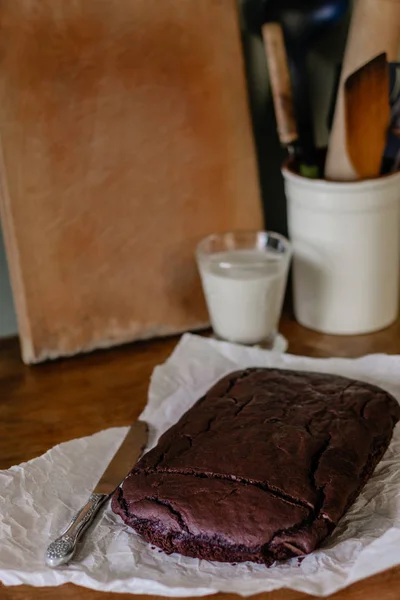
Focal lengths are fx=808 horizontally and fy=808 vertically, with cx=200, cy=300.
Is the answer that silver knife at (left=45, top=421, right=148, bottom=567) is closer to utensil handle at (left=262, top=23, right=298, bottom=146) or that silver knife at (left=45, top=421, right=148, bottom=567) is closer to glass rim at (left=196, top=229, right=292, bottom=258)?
glass rim at (left=196, top=229, right=292, bottom=258)

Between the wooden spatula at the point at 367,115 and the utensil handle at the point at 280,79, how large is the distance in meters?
0.08

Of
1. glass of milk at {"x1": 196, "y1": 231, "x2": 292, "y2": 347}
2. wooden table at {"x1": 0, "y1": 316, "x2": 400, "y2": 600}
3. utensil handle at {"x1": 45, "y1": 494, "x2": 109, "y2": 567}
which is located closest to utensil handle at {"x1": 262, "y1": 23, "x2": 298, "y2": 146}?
glass of milk at {"x1": 196, "y1": 231, "x2": 292, "y2": 347}

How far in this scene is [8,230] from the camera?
3.19 ft

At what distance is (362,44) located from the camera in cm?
94

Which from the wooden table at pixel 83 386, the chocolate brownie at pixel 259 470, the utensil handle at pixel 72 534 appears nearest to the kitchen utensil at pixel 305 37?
the wooden table at pixel 83 386

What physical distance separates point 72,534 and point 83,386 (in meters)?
0.30

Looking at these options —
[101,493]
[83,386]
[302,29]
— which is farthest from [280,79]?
[101,493]

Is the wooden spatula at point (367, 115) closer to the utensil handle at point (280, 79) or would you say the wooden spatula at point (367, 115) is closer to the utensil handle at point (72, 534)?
the utensil handle at point (280, 79)

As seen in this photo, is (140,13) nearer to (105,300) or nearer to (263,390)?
(105,300)

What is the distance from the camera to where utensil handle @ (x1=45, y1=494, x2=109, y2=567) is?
2.16 ft

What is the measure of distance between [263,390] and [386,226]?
0.30 m

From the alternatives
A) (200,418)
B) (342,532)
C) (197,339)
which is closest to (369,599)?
(342,532)

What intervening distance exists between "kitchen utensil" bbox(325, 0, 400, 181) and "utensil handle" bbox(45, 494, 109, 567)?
502 mm

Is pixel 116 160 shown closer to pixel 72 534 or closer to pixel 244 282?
pixel 244 282
